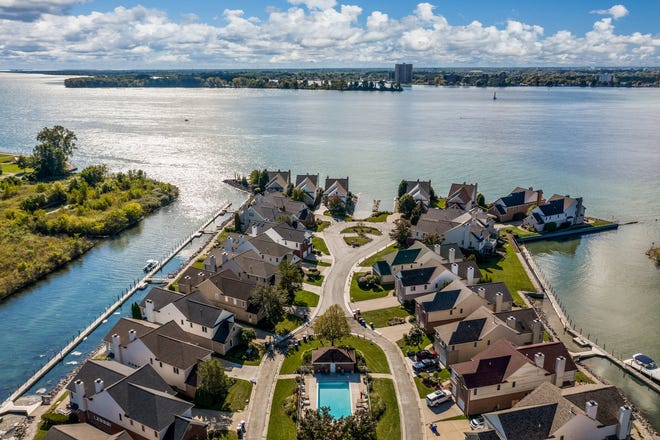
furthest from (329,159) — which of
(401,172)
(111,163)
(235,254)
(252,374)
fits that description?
(252,374)

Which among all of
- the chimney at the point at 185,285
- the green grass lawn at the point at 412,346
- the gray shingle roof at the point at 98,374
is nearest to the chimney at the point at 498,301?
the green grass lawn at the point at 412,346

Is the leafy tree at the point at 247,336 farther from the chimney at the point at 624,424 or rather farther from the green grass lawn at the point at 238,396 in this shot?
the chimney at the point at 624,424

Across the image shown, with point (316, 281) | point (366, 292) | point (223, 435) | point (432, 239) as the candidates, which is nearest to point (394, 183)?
point (432, 239)

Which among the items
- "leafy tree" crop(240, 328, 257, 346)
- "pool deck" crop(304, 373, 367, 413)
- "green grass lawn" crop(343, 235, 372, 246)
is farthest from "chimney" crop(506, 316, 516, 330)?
"green grass lawn" crop(343, 235, 372, 246)

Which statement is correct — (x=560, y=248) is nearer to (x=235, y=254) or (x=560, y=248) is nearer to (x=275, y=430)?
(x=235, y=254)

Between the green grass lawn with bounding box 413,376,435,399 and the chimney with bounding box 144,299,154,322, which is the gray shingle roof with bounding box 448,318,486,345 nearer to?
the green grass lawn with bounding box 413,376,435,399

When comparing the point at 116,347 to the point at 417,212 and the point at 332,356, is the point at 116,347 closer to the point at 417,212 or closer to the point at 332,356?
the point at 332,356
